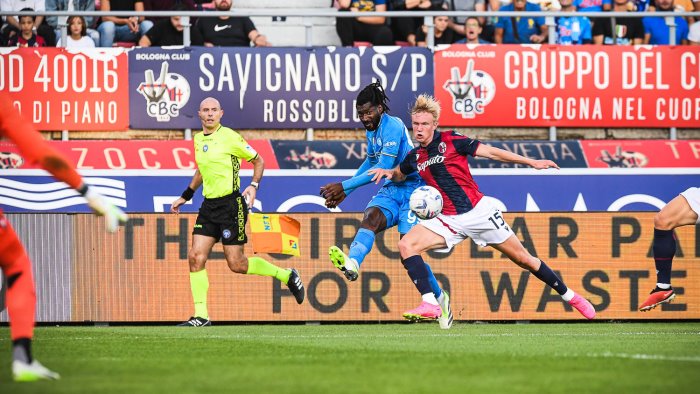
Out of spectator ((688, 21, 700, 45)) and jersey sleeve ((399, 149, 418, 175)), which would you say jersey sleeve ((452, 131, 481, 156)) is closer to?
jersey sleeve ((399, 149, 418, 175))

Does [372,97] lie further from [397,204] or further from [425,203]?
[425,203]

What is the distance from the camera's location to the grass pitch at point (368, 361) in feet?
22.8

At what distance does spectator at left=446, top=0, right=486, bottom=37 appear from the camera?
18.2 metres

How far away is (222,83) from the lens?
17.5 meters

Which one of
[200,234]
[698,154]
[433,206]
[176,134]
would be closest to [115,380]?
[433,206]

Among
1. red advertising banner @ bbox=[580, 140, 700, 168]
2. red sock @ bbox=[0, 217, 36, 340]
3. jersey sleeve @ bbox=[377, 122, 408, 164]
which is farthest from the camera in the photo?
red advertising banner @ bbox=[580, 140, 700, 168]

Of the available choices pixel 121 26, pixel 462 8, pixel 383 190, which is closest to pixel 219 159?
pixel 383 190

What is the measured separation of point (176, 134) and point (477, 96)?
430 cm

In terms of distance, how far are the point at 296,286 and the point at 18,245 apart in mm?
6265

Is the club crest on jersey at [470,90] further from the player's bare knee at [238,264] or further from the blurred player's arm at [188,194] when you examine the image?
the player's bare knee at [238,264]

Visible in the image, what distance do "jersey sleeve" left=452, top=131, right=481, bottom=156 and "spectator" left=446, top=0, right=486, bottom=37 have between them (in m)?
6.79

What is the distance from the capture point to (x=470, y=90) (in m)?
17.7

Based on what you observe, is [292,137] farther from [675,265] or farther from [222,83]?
[675,265]

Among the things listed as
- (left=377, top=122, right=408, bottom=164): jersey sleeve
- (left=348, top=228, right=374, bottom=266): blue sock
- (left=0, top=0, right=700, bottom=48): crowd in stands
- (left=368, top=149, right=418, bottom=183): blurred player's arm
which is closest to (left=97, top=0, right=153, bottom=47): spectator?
(left=0, top=0, right=700, bottom=48): crowd in stands
